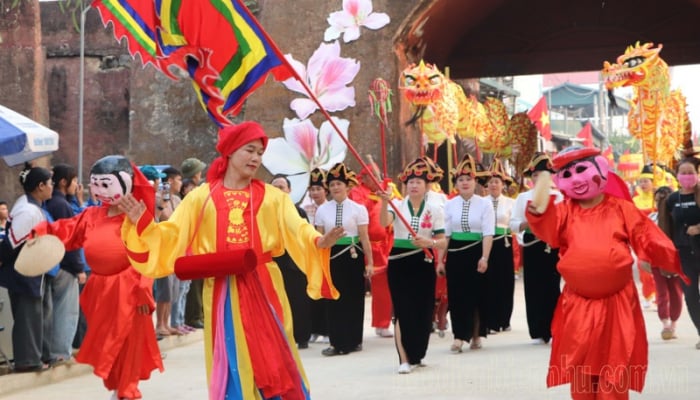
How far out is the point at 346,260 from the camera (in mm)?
10992

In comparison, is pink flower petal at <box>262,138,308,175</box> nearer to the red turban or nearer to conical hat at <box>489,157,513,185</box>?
conical hat at <box>489,157,513,185</box>

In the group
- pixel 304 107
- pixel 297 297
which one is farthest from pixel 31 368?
pixel 304 107

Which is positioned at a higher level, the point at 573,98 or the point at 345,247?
the point at 573,98

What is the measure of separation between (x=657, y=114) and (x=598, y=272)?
10.3m

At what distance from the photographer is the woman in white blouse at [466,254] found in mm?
10500

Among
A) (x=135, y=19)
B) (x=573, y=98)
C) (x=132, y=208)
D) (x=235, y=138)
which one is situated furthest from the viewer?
(x=573, y=98)

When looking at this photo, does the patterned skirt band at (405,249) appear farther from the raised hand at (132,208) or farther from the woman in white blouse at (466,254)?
the raised hand at (132,208)

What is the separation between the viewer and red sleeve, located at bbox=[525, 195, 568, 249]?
6.59 metres

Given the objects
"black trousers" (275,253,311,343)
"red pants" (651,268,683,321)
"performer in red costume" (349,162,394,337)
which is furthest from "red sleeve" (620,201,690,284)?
"performer in red costume" (349,162,394,337)

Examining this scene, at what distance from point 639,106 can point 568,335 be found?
34.7 feet

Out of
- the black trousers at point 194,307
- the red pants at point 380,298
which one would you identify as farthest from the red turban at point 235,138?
the black trousers at point 194,307

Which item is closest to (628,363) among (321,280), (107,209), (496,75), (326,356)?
(321,280)

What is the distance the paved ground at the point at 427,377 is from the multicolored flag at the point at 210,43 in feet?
7.43

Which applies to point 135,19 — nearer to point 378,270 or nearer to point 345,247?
point 345,247
